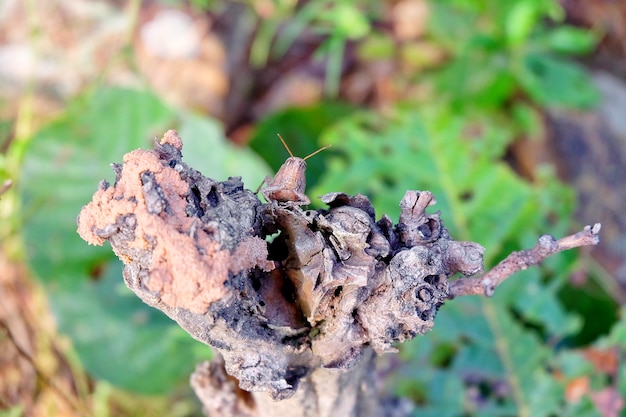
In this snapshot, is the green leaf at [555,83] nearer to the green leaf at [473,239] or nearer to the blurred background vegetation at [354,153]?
the blurred background vegetation at [354,153]

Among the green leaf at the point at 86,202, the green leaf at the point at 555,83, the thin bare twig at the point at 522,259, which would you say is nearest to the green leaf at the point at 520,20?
the green leaf at the point at 555,83

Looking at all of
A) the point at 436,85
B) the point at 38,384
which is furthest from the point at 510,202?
the point at 38,384

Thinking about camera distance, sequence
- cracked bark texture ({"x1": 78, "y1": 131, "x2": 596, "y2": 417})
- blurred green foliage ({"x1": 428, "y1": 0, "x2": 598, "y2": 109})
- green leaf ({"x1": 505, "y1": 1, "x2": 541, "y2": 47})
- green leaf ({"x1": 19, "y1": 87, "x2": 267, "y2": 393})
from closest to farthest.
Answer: cracked bark texture ({"x1": 78, "y1": 131, "x2": 596, "y2": 417}) → green leaf ({"x1": 19, "y1": 87, "x2": 267, "y2": 393}) → green leaf ({"x1": 505, "y1": 1, "x2": 541, "y2": 47}) → blurred green foliage ({"x1": 428, "y1": 0, "x2": 598, "y2": 109})

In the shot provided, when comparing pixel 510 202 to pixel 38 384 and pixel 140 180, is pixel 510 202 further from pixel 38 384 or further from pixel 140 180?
pixel 38 384

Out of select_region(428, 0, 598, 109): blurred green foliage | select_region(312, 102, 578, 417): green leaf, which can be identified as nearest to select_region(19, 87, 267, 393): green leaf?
select_region(312, 102, 578, 417): green leaf

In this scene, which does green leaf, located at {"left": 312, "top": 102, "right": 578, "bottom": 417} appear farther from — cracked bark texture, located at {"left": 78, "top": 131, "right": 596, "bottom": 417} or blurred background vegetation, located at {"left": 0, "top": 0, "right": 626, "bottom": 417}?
cracked bark texture, located at {"left": 78, "top": 131, "right": 596, "bottom": 417}

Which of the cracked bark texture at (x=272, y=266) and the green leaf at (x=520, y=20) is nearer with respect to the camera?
the cracked bark texture at (x=272, y=266)

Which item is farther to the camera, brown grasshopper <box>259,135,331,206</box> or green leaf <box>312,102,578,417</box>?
green leaf <box>312,102,578,417</box>
